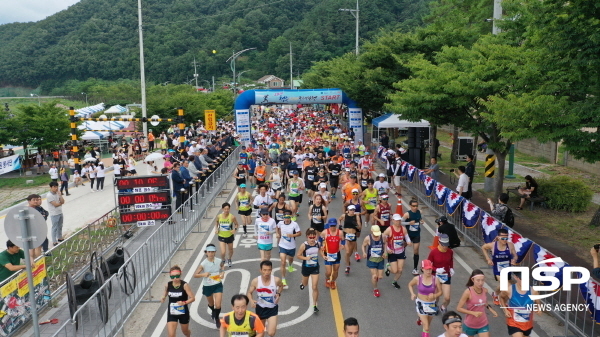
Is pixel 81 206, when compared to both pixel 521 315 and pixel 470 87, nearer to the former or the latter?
pixel 470 87

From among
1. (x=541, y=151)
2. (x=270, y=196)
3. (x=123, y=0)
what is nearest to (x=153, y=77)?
(x=123, y=0)

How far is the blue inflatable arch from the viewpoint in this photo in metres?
34.1

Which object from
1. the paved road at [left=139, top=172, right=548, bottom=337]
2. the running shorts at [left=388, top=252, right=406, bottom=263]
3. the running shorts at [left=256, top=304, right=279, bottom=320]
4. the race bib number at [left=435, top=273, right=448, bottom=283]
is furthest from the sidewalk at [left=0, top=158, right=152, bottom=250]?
the race bib number at [left=435, top=273, right=448, bottom=283]

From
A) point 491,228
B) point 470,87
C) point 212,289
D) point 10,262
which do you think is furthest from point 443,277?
point 470,87

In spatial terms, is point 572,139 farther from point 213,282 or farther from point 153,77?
point 153,77

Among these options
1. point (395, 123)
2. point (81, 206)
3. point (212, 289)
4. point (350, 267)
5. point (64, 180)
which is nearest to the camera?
point (212, 289)

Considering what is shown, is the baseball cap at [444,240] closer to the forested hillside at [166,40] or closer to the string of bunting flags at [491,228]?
the string of bunting flags at [491,228]

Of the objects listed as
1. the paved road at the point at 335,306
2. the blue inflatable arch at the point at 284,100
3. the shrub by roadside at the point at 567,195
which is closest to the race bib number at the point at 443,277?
the paved road at the point at 335,306

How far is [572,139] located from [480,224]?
2.77 m

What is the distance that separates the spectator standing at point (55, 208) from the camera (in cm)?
1326

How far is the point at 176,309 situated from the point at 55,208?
7.33 m

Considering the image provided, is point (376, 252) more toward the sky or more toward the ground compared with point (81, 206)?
more toward the sky

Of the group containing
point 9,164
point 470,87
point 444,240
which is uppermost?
point 470,87

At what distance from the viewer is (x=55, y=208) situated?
1353cm
